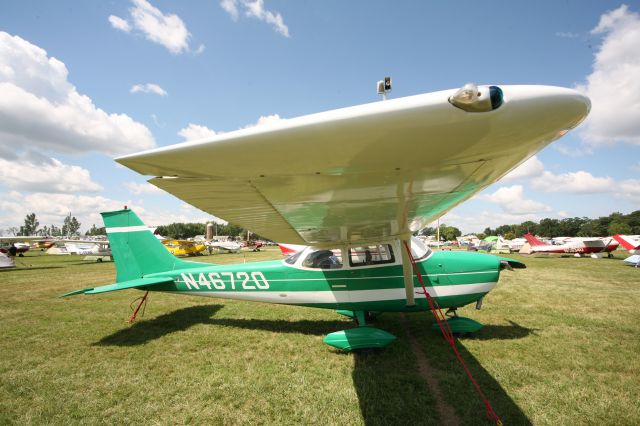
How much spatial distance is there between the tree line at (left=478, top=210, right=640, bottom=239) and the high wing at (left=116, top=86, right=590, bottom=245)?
81.7m

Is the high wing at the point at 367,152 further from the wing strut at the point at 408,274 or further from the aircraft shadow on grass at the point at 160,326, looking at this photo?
the aircraft shadow on grass at the point at 160,326

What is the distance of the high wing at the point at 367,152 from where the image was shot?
38.1 inches

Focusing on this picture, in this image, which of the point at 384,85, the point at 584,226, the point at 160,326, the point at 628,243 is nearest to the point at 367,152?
the point at 384,85

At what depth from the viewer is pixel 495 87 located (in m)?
0.91

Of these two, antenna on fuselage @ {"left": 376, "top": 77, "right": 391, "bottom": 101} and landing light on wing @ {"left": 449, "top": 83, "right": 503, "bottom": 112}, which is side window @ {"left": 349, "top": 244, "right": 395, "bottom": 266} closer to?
antenna on fuselage @ {"left": 376, "top": 77, "right": 391, "bottom": 101}

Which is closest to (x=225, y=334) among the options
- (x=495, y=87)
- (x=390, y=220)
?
(x=390, y=220)

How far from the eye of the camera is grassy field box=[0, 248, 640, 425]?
9.61 ft

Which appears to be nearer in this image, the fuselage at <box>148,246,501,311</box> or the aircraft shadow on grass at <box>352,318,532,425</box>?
the aircraft shadow on grass at <box>352,318,532,425</box>

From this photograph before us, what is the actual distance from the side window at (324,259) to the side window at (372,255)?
26cm

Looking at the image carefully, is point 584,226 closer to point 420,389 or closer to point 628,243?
point 628,243

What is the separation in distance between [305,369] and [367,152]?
364cm

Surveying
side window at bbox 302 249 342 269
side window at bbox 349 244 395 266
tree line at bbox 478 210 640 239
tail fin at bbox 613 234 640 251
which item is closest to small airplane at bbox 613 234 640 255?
tail fin at bbox 613 234 640 251

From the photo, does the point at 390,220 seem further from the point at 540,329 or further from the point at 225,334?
the point at 540,329

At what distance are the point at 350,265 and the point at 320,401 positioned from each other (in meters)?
2.13
